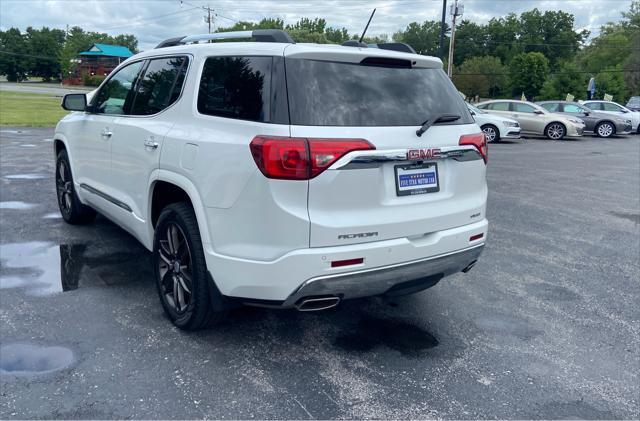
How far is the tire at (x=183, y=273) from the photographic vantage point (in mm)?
3322

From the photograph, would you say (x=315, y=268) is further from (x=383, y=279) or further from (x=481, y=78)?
(x=481, y=78)

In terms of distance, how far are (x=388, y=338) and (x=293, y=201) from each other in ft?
4.55

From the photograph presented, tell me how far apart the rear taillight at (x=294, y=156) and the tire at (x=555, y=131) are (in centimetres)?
2121

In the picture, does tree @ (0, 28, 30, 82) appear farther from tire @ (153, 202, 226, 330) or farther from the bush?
tire @ (153, 202, 226, 330)

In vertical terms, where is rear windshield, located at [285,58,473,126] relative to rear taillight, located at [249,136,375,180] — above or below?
above

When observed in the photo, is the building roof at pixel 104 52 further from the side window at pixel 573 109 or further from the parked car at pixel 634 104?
the side window at pixel 573 109

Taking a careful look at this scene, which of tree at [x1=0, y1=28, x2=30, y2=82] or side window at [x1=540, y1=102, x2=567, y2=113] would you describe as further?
tree at [x1=0, y1=28, x2=30, y2=82]

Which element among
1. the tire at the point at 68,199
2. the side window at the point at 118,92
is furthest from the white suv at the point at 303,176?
the tire at the point at 68,199

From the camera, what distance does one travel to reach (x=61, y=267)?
4887mm

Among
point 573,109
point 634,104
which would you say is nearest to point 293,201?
point 573,109

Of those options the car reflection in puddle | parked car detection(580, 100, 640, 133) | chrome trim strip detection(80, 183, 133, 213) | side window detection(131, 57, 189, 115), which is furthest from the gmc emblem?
parked car detection(580, 100, 640, 133)

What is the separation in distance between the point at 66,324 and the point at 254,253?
1684mm

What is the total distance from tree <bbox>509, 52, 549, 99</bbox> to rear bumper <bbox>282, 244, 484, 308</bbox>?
271 feet

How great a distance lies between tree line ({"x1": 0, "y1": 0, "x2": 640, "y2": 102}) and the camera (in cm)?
8119
